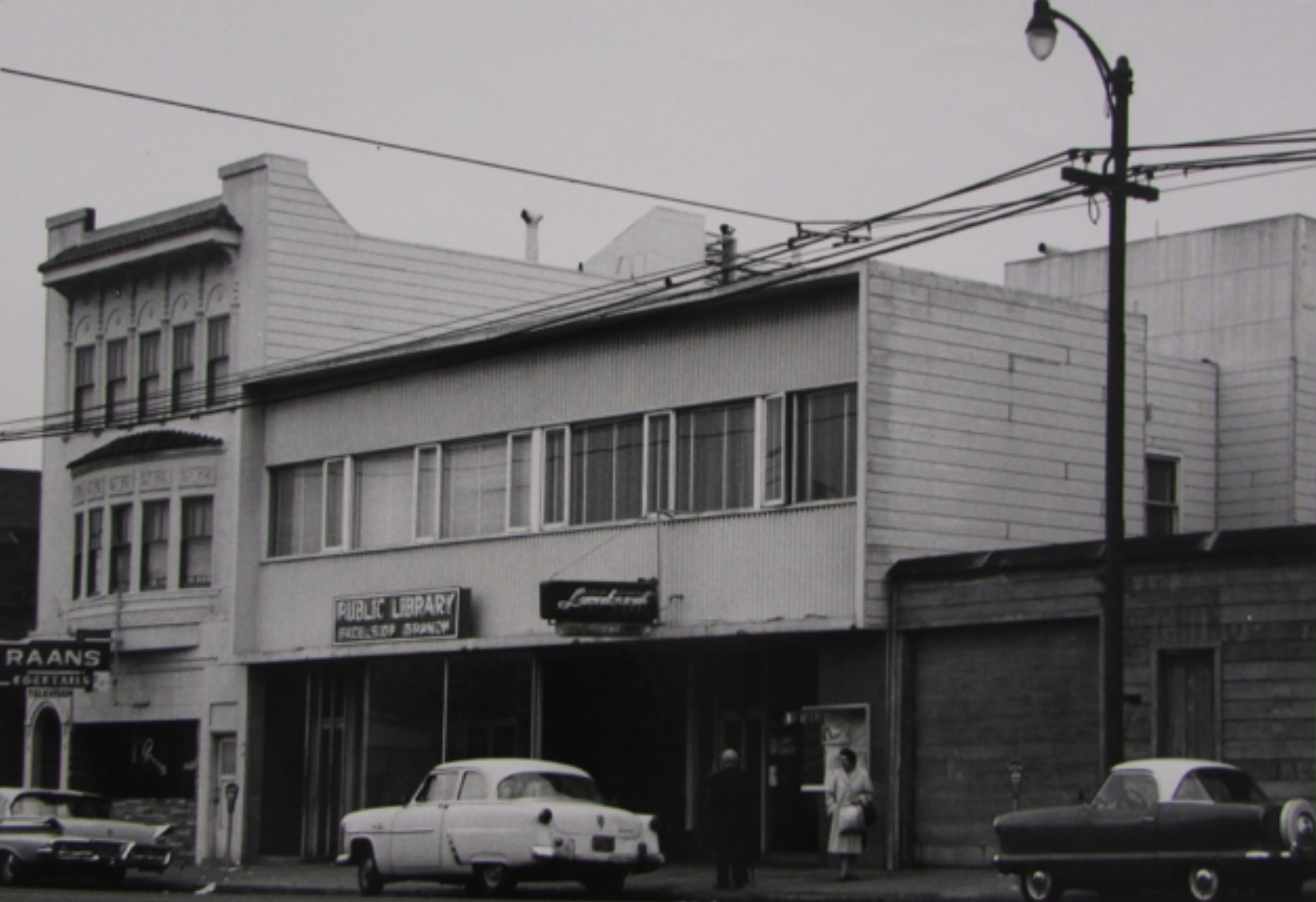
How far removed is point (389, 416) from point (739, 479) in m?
8.89

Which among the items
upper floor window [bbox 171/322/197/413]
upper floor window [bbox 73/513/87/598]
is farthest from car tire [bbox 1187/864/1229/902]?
upper floor window [bbox 73/513/87/598]

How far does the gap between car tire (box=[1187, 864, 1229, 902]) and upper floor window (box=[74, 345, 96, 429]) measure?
29675 millimetres

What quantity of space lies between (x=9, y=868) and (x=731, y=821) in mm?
11273

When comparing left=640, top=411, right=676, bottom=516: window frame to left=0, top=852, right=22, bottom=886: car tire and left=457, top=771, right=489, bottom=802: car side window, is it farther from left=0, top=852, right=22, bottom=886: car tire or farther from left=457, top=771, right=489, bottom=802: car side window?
left=0, top=852, right=22, bottom=886: car tire

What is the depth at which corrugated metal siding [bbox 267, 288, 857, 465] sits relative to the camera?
29.8 metres

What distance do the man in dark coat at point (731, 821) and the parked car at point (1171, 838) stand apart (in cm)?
506

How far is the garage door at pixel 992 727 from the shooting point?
2645 cm

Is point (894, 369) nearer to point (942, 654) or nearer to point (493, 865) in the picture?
point (942, 654)

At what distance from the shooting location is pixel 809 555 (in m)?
29.3

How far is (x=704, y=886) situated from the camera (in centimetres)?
2758

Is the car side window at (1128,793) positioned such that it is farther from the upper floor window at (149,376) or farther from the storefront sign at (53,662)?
the upper floor window at (149,376)

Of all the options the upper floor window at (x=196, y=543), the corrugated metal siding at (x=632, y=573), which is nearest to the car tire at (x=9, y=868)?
the corrugated metal siding at (x=632, y=573)

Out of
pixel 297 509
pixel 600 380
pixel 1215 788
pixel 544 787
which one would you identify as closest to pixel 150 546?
pixel 297 509

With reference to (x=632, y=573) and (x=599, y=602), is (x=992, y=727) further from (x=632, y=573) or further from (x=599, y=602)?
(x=632, y=573)
